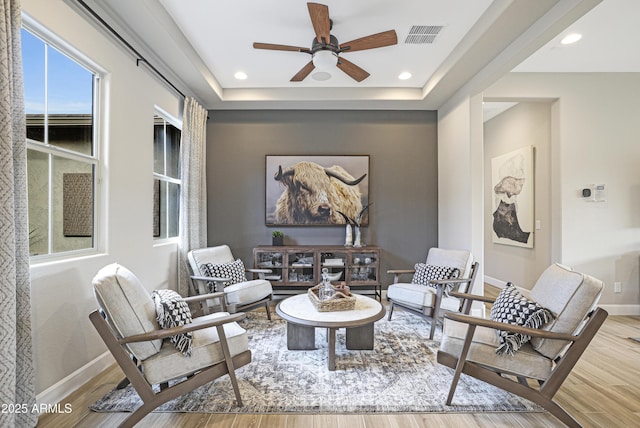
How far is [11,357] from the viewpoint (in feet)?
4.91

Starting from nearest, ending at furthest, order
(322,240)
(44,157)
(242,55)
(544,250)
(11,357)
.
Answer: (11,357), (44,157), (242,55), (544,250), (322,240)

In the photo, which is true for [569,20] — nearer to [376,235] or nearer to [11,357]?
[376,235]

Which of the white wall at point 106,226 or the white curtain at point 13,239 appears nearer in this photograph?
the white curtain at point 13,239

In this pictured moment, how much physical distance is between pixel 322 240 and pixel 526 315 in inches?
118

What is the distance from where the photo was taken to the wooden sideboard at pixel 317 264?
13.7 feet

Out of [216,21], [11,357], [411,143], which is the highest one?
[216,21]

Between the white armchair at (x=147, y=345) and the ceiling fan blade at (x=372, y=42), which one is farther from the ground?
the ceiling fan blade at (x=372, y=42)

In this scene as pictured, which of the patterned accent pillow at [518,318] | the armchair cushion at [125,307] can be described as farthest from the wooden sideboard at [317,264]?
the armchair cushion at [125,307]

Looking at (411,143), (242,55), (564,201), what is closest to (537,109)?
(564,201)

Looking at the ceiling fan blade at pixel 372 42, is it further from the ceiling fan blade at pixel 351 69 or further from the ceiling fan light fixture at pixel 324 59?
the ceiling fan blade at pixel 351 69

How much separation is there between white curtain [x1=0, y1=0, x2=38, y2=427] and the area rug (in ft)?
1.72

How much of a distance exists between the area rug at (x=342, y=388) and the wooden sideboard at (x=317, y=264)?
138cm

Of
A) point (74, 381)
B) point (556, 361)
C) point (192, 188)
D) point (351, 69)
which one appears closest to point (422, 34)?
point (351, 69)

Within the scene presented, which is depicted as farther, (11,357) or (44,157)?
(44,157)
